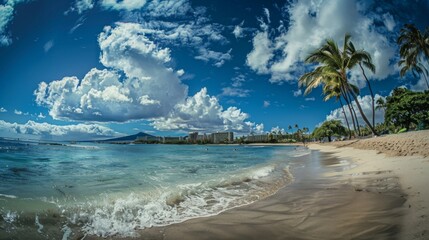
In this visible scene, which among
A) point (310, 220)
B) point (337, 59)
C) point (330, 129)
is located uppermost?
point (337, 59)

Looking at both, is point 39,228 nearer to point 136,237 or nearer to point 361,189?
point 136,237

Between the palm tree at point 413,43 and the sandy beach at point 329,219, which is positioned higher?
the palm tree at point 413,43

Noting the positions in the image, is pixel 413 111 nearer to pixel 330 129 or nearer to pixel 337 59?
pixel 337 59

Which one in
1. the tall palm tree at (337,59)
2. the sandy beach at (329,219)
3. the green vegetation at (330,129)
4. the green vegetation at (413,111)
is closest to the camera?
the sandy beach at (329,219)

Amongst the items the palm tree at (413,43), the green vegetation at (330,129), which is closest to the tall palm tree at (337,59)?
the palm tree at (413,43)

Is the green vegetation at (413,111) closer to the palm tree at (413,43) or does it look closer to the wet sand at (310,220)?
the palm tree at (413,43)

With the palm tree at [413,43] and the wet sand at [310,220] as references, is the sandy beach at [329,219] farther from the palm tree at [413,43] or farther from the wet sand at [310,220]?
the palm tree at [413,43]

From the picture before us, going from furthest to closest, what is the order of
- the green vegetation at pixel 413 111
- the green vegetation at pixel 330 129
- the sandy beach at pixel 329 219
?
the green vegetation at pixel 330 129
the green vegetation at pixel 413 111
the sandy beach at pixel 329 219

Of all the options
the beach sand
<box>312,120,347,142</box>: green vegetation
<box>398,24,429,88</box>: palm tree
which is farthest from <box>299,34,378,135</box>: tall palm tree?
<box>312,120,347,142</box>: green vegetation

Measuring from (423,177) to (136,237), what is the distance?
6090mm

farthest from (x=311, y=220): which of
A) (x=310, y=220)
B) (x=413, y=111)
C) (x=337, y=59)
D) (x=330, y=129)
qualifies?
(x=330, y=129)

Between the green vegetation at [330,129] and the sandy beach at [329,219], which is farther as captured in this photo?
the green vegetation at [330,129]

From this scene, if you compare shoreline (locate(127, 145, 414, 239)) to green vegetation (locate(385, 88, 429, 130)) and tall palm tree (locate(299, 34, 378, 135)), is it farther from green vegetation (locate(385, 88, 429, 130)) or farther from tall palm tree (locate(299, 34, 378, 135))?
green vegetation (locate(385, 88, 429, 130))

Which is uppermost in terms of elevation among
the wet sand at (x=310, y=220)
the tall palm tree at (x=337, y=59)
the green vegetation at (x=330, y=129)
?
the tall palm tree at (x=337, y=59)
